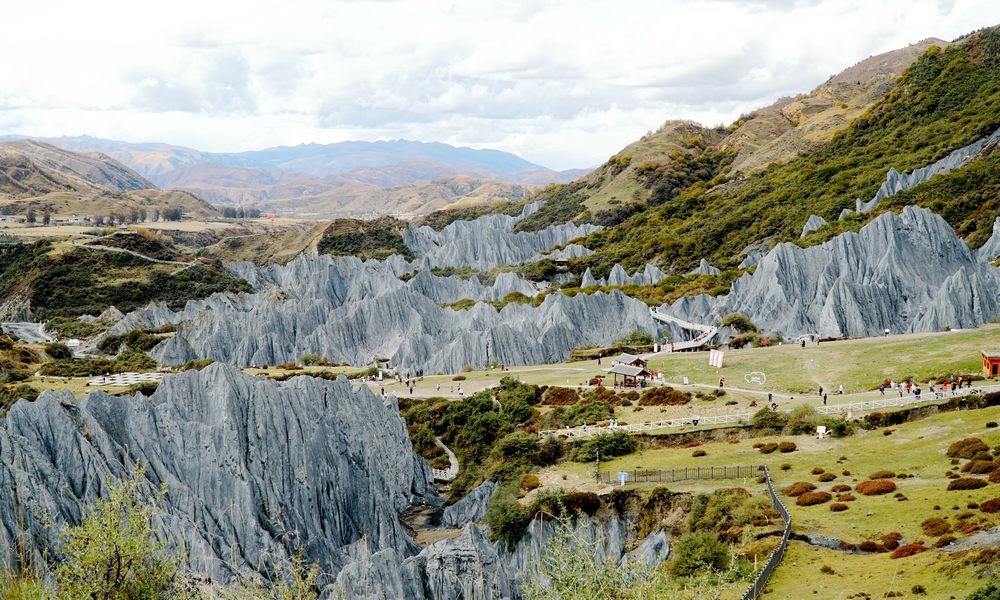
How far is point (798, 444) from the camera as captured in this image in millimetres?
50500

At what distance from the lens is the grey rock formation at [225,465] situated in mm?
38406

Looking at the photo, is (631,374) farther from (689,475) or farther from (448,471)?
(689,475)

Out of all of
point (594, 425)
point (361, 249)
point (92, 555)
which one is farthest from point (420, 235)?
point (92, 555)

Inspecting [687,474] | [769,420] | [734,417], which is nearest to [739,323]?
[734,417]

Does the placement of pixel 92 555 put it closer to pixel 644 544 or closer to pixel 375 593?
pixel 375 593

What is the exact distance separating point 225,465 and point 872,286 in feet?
214

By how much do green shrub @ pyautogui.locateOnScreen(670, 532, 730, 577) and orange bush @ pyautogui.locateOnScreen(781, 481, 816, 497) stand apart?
5.95 m

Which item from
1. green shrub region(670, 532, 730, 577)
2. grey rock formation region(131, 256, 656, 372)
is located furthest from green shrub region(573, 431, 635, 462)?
grey rock formation region(131, 256, 656, 372)

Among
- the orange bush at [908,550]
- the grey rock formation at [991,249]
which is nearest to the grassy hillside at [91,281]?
the grey rock formation at [991,249]

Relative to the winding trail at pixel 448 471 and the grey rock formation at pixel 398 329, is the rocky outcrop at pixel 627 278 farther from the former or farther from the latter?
the winding trail at pixel 448 471

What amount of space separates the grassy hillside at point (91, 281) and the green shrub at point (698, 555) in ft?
334

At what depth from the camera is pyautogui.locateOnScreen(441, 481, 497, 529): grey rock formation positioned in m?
51.8

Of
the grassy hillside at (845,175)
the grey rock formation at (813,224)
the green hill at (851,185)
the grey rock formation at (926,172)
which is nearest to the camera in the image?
the green hill at (851,185)

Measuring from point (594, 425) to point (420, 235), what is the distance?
142 metres
